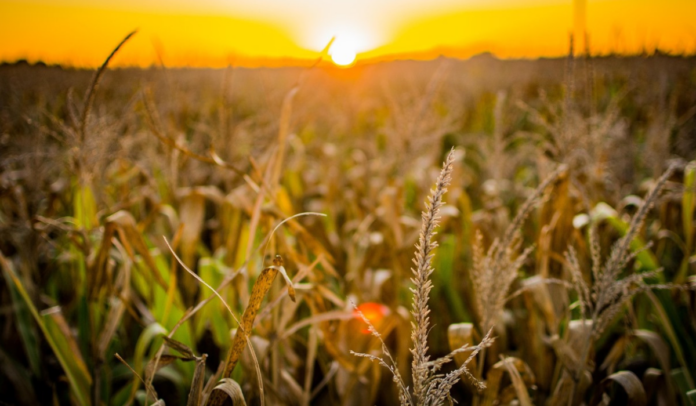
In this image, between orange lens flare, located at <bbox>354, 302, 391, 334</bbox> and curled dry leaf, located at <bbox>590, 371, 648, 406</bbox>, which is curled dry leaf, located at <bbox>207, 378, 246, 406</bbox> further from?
curled dry leaf, located at <bbox>590, 371, 648, 406</bbox>

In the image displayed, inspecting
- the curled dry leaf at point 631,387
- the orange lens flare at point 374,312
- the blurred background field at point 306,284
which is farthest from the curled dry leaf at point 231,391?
the curled dry leaf at point 631,387

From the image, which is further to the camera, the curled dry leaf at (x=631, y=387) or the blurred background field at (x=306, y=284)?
the blurred background field at (x=306, y=284)

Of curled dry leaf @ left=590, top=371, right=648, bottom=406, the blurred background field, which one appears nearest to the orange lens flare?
the blurred background field

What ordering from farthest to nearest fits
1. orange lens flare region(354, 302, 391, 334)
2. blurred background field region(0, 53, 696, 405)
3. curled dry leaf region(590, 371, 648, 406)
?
1. orange lens flare region(354, 302, 391, 334)
2. blurred background field region(0, 53, 696, 405)
3. curled dry leaf region(590, 371, 648, 406)

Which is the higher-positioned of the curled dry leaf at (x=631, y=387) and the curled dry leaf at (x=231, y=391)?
the curled dry leaf at (x=231, y=391)

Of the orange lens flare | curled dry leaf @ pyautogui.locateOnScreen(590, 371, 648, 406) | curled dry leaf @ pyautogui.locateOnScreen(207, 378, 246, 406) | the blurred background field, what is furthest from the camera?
the orange lens flare

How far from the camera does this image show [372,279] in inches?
76.9

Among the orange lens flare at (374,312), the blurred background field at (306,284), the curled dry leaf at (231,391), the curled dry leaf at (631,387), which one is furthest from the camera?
the orange lens flare at (374,312)

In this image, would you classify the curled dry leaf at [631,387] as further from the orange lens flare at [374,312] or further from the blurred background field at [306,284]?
the orange lens flare at [374,312]

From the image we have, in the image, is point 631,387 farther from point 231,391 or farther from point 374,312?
point 231,391

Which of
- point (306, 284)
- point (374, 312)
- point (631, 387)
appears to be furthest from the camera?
point (374, 312)

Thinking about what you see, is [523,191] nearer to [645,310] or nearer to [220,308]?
[645,310]

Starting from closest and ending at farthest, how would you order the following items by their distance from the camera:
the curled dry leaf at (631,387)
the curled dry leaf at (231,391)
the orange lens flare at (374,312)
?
1. the curled dry leaf at (231,391)
2. the curled dry leaf at (631,387)
3. the orange lens flare at (374,312)

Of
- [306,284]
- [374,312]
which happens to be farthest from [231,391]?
[374,312]
